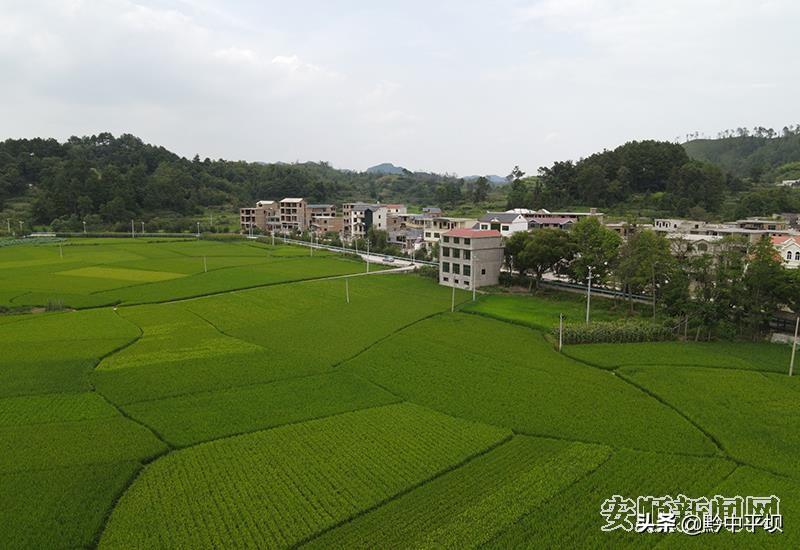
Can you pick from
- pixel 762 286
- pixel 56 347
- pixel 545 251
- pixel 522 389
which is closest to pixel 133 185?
pixel 56 347

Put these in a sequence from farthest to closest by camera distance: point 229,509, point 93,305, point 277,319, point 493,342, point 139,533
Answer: point 93,305 < point 277,319 < point 493,342 < point 229,509 < point 139,533

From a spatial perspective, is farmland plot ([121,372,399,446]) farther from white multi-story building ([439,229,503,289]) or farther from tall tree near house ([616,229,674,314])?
white multi-story building ([439,229,503,289])

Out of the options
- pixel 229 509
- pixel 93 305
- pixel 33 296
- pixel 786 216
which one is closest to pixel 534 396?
pixel 229 509

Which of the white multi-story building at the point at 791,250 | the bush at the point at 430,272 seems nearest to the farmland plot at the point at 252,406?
the bush at the point at 430,272

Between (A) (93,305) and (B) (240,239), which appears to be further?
(B) (240,239)

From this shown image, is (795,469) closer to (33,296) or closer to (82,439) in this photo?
(82,439)

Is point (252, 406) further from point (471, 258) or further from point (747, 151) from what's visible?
point (747, 151)

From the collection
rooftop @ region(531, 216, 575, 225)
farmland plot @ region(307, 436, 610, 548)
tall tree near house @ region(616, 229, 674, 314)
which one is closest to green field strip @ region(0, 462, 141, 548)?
farmland plot @ region(307, 436, 610, 548)
